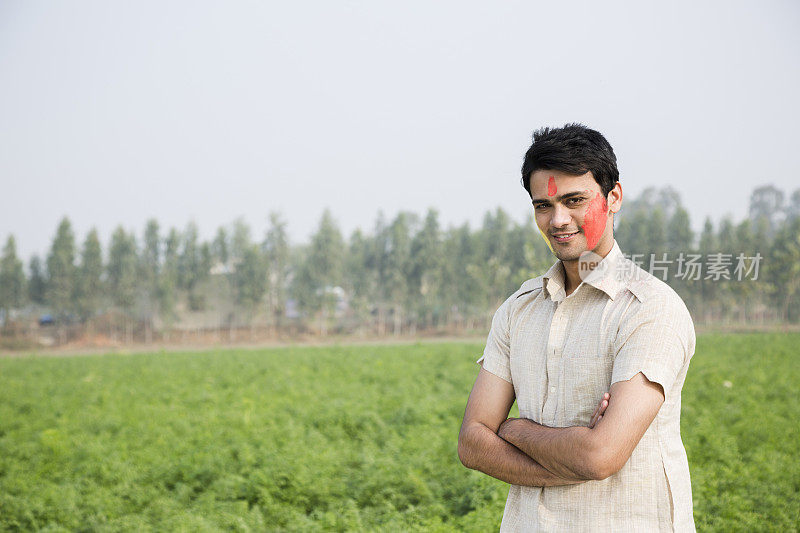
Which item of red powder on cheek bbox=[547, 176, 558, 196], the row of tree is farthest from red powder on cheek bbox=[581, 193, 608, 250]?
the row of tree

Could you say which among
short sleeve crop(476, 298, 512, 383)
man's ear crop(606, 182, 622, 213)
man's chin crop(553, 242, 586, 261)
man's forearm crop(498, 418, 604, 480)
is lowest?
man's forearm crop(498, 418, 604, 480)

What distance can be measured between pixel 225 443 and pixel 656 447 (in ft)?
25.9

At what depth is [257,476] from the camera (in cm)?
670

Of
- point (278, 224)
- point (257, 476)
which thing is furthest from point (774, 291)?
point (257, 476)

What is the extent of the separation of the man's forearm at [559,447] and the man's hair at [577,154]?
79 centimetres

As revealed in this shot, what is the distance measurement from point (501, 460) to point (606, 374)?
1.49ft

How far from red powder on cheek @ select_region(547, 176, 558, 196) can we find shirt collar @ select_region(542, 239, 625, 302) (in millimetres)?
264

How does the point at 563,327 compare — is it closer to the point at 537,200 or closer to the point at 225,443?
the point at 537,200

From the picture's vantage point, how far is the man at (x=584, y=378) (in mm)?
1805

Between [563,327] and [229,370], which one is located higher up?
[563,327]

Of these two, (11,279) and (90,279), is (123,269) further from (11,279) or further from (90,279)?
(11,279)

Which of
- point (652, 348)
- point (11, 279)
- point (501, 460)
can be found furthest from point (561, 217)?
point (11, 279)

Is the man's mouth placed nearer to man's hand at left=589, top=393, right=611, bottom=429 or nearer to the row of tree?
man's hand at left=589, top=393, right=611, bottom=429

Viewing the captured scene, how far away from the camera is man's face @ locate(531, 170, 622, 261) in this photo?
1989mm
